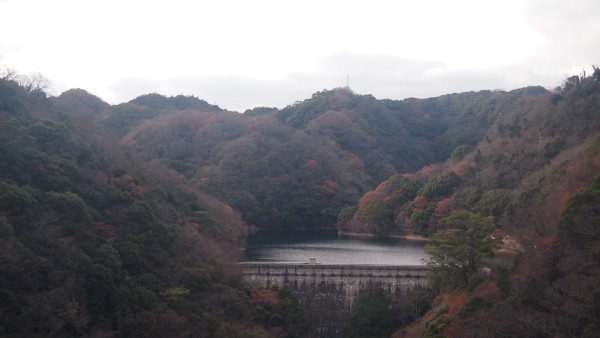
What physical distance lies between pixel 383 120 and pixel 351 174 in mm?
22930

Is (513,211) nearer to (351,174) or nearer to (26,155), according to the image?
(26,155)

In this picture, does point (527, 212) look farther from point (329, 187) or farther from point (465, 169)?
point (329, 187)

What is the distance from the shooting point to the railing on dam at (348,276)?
31781 mm

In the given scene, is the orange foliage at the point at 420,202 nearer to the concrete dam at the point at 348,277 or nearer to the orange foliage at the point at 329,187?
the orange foliage at the point at 329,187

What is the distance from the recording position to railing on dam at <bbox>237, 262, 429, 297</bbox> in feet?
104

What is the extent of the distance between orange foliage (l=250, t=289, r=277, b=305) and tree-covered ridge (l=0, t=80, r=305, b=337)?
0.27 metres

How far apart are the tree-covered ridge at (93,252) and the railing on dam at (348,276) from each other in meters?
2.66

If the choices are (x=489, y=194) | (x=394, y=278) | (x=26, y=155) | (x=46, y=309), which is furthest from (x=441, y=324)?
(x=489, y=194)

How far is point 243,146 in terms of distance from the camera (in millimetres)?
72438

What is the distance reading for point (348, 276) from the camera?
31906 millimetres

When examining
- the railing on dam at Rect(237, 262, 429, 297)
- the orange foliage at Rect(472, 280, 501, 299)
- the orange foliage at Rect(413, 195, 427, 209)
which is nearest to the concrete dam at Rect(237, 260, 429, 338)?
the railing on dam at Rect(237, 262, 429, 297)

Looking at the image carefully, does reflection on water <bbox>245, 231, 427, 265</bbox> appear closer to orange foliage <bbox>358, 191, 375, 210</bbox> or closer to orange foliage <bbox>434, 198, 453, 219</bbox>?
orange foliage <bbox>434, 198, 453, 219</bbox>

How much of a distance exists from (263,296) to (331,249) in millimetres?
19173

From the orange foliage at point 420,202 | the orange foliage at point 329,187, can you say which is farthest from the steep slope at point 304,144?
the orange foliage at point 420,202
